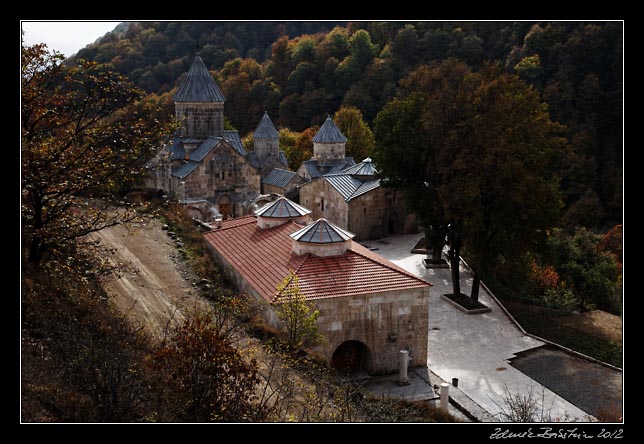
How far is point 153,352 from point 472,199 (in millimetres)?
11308

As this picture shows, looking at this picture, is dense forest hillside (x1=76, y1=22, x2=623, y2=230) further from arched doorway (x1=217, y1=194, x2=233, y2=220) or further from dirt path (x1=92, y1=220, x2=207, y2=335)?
dirt path (x1=92, y1=220, x2=207, y2=335)

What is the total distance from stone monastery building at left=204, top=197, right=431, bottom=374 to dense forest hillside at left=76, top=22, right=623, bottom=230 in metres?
28.4

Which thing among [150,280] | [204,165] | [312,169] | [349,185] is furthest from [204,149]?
[150,280]

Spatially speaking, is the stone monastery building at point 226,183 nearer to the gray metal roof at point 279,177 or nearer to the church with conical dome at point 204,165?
the church with conical dome at point 204,165

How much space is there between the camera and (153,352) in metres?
11.0

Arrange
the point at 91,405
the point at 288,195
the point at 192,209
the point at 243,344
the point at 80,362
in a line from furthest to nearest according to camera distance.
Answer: the point at 288,195
the point at 192,209
the point at 243,344
the point at 80,362
the point at 91,405

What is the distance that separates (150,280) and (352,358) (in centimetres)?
557

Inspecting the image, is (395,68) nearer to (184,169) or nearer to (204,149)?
(204,149)

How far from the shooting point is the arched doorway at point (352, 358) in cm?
1520

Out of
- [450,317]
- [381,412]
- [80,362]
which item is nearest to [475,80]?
[450,317]

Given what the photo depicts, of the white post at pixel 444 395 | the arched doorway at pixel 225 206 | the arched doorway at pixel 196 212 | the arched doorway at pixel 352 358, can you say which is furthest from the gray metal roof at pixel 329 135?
the white post at pixel 444 395

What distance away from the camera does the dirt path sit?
13961 millimetres

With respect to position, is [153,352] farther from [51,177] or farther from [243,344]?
[51,177]

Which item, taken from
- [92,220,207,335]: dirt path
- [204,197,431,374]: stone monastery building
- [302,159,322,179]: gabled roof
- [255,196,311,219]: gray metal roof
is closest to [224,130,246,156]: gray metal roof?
[302,159,322,179]: gabled roof
